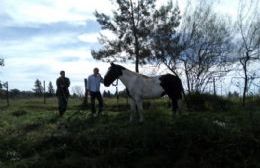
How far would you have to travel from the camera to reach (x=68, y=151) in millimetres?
14523

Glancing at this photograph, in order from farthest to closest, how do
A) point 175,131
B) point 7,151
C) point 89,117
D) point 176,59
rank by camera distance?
1. point 176,59
2. point 89,117
3. point 7,151
4. point 175,131

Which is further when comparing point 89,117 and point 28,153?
point 89,117

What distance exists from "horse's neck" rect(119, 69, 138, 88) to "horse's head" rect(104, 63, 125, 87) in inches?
5.8

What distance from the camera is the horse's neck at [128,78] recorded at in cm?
1759

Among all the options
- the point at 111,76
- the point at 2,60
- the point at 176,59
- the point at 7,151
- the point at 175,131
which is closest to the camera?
the point at 175,131

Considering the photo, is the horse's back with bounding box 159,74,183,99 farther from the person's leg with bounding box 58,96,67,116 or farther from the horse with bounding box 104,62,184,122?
the person's leg with bounding box 58,96,67,116

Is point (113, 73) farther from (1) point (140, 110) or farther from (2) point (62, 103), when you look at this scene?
(2) point (62, 103)

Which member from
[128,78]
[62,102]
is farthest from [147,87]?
[62,102]

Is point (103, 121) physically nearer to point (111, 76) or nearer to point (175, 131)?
point (111, 76)

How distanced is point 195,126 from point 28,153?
500 centimetres

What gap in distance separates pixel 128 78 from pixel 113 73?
68 cm

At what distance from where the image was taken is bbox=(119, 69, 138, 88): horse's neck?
17594mm

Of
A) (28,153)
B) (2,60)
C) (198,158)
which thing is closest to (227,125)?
(198,158)

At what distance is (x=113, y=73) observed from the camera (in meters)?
18.1
